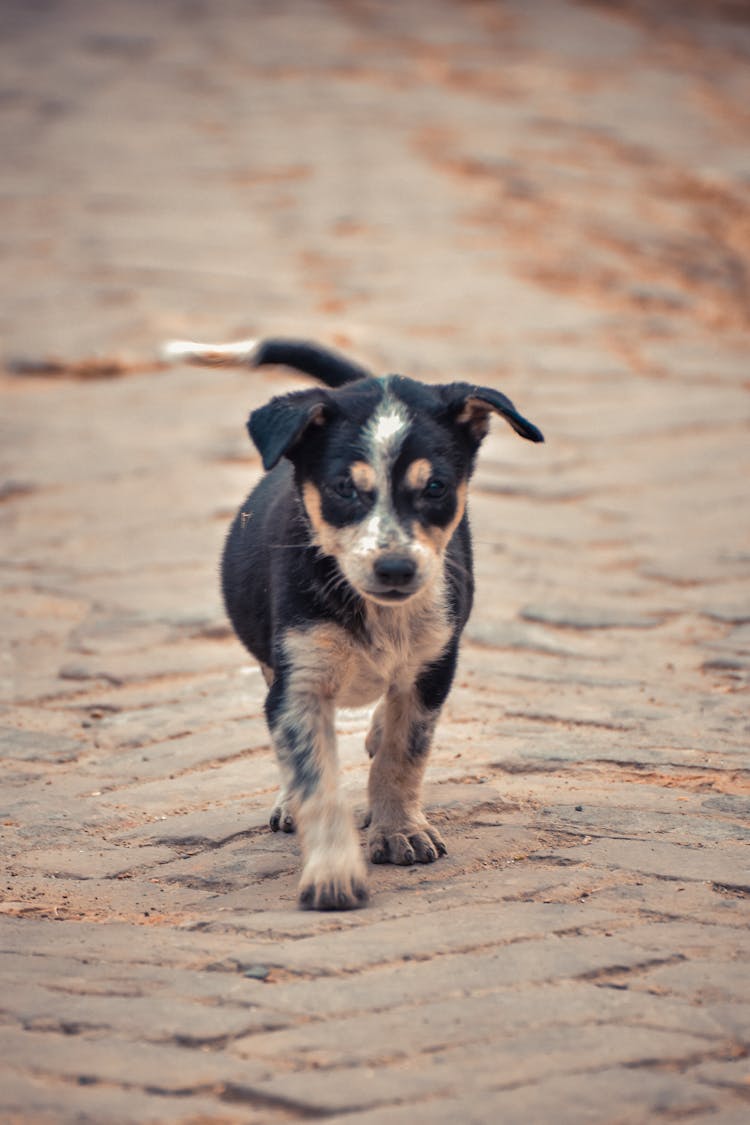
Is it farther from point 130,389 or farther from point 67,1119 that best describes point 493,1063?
point 130,389

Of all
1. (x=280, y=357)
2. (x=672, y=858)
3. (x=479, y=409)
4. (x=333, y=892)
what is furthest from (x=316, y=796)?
(x=280, y=357)

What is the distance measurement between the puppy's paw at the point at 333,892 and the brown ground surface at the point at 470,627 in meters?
0.07

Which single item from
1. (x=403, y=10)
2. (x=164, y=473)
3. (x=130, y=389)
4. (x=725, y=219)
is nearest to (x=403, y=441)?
(x=164, y=473)

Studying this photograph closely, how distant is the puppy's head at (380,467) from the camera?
151 inches

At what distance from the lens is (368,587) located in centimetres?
383

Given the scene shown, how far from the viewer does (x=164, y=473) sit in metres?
7.89

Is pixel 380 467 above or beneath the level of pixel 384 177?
above

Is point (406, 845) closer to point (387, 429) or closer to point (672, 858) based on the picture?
point (672, 858)

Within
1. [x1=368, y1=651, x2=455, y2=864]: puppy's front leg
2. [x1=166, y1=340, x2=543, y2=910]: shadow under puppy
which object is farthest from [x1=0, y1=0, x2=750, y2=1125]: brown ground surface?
[x1=166, y1=340, x2=543, y2=910]: shadow under puppy

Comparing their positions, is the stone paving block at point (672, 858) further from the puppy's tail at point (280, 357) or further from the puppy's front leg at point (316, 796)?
the puppy's tail at point (280, 357)

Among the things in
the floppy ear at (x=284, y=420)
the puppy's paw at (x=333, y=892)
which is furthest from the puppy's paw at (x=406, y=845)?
the floppy ear at (x=284, y=420)

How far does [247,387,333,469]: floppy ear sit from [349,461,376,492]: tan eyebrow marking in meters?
0.18

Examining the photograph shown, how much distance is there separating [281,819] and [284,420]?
1.19m

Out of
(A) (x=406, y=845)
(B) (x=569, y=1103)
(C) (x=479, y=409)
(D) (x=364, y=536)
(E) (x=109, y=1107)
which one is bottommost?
(A) (x=406, y=845)
